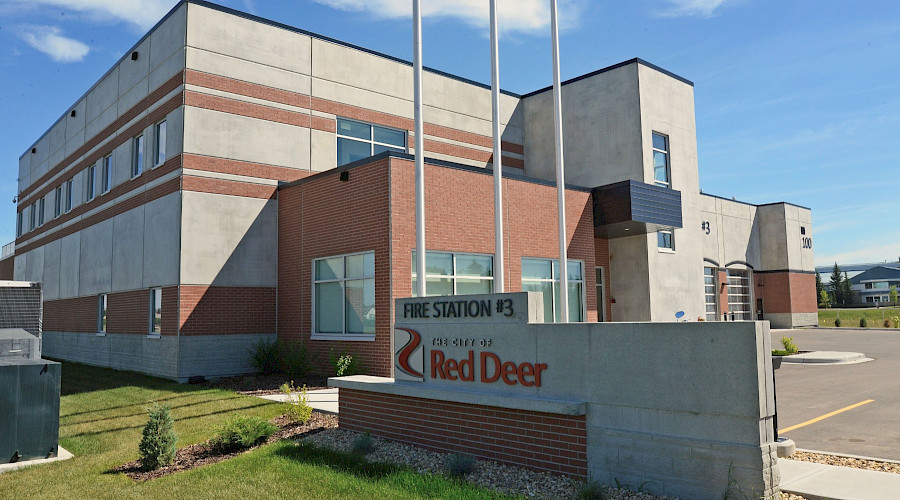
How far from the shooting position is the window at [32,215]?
35.1m

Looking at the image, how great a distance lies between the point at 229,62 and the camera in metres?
20.0

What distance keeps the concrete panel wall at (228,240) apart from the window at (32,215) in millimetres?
21832

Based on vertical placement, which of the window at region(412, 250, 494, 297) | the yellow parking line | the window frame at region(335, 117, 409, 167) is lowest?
the yellow parking line

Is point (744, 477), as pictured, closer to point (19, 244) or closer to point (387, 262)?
point (387, 262)

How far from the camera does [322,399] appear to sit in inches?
542

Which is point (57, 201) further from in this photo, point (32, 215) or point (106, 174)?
point (106, 174)

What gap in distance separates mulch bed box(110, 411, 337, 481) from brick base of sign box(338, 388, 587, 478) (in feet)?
2.11

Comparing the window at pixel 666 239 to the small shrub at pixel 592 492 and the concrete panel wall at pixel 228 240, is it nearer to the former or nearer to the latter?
the concrete panel wall at pixel 228 240

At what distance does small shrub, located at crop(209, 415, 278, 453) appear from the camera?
9.91 meters

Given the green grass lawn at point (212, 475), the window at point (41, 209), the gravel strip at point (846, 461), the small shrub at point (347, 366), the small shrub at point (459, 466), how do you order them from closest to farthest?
the green grass lawn at point (212, 475) < the gravel strip at point (846, 461) < the small shrub at point (459, 466) < the small shrub at point (347, 366) < the window at point (41, 209)

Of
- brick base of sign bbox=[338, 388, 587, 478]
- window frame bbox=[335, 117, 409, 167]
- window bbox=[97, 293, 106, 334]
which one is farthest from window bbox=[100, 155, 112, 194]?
brick base of sign bbox=[338, 388, 587, 478]

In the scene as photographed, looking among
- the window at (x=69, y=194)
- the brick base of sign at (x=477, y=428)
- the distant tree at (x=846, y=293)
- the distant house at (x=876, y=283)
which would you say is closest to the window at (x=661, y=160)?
the brick base of sign at (x=477, y=428)

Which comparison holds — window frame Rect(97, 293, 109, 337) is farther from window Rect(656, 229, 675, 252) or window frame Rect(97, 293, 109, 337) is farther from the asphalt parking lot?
the asphalt parking lot

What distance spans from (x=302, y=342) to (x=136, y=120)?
10668 millimetres
